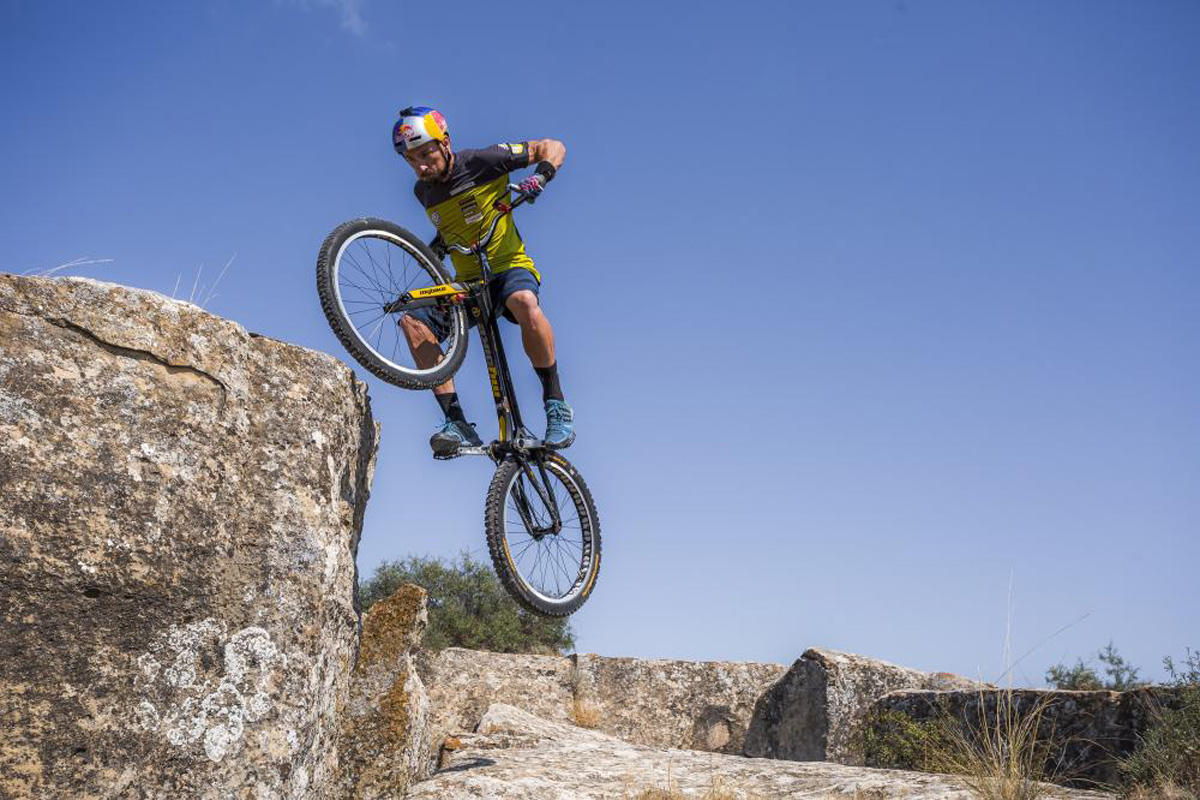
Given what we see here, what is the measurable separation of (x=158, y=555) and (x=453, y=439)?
255cm

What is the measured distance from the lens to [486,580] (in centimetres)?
1981

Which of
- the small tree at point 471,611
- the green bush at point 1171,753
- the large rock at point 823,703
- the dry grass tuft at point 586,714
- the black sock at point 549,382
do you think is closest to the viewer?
the green bush at point 1171,753

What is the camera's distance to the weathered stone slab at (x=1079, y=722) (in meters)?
6.21

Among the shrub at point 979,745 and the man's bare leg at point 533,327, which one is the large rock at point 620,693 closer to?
the shrub at point 979,745

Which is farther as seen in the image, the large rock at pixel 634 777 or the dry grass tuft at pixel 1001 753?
the large rock at pixel 634 777

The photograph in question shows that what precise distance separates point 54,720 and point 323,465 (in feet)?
4.50

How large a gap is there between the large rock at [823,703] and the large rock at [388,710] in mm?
3842

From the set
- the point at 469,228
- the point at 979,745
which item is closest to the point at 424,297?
the point at 469,228

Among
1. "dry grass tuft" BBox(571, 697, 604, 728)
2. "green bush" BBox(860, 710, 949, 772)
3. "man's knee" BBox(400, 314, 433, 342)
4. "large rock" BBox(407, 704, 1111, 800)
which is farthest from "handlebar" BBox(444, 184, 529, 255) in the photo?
"dry grass tuft" BBox(571, 697, 604, 728)

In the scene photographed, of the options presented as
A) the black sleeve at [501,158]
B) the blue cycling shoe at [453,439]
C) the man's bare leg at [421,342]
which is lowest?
the blue cycling shoe at [453,439]

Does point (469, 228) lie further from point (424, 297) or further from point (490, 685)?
point (490, 685)

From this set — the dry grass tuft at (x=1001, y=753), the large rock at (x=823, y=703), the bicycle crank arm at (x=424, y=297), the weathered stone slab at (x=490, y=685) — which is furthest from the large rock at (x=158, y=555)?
the weathered stone slab at (x=490, y=685)

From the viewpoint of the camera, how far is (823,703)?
9211mm

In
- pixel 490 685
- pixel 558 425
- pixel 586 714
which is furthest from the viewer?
pixel 490 685
